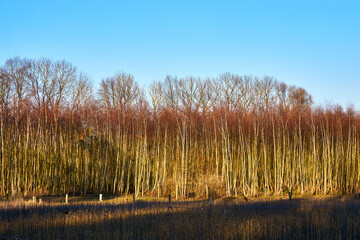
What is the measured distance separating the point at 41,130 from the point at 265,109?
10.8 metres

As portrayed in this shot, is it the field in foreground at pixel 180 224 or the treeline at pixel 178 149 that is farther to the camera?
the treeline at pixel 178 149

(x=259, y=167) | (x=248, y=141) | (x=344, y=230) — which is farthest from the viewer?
(x=259, y=167)

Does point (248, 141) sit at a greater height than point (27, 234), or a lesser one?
greater

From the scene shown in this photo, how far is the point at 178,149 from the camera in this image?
1711 cm

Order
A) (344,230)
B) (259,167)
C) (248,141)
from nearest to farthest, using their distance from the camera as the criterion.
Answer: (344,230)
(248,141)
(259,167)

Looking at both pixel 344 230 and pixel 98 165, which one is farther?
pixel 98 165

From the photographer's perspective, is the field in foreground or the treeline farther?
the treeline

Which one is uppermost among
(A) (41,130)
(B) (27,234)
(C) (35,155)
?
(A) (41,130)

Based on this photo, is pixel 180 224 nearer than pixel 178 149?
Yes

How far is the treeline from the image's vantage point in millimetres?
16938

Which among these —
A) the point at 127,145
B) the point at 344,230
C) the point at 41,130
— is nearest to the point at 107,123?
the point at 127,145

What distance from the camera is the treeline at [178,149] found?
55.6 ft

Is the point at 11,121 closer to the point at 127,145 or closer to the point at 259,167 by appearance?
the point at 127,145

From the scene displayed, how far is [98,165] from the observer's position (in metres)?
19.4
